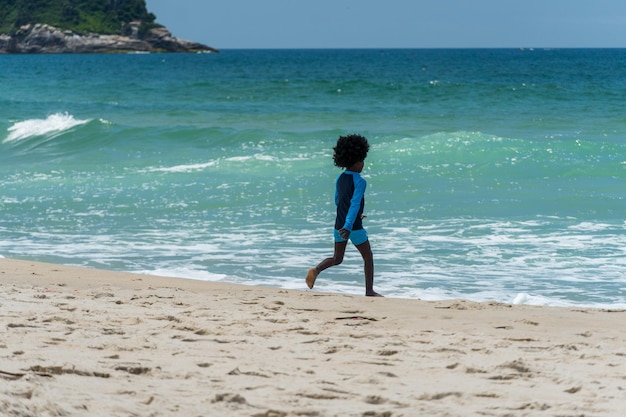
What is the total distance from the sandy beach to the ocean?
146 cm

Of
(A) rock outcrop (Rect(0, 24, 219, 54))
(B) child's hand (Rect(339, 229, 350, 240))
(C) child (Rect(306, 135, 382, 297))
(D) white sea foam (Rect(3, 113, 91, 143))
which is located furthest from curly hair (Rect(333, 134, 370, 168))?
(A) rock outcrop (Rect(0, 24, 219, 54))

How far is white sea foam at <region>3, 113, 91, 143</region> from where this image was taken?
75.5 ft

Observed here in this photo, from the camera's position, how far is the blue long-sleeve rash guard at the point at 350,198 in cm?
698

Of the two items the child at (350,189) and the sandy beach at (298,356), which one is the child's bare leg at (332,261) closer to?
the child at (350,189)

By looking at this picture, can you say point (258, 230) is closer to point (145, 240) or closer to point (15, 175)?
point (145, 240)

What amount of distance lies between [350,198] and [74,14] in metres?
144

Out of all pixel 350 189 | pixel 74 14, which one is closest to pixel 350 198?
pixel 350 189

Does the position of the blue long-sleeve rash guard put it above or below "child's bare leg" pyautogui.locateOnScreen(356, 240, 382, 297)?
above

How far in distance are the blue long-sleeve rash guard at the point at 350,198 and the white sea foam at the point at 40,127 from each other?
16.9m

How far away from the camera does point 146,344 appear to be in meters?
5.11

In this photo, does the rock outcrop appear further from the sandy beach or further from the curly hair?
the sandy beach

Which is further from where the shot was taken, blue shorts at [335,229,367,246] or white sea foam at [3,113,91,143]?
white sea foam at [3,113,91,143]

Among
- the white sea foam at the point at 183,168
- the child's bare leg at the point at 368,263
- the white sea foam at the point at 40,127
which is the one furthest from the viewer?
the white sea foam at the point at 40,127

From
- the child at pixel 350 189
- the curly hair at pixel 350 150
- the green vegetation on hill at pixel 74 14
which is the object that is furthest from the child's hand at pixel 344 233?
the green vegetation on hill at pixel 74 14
